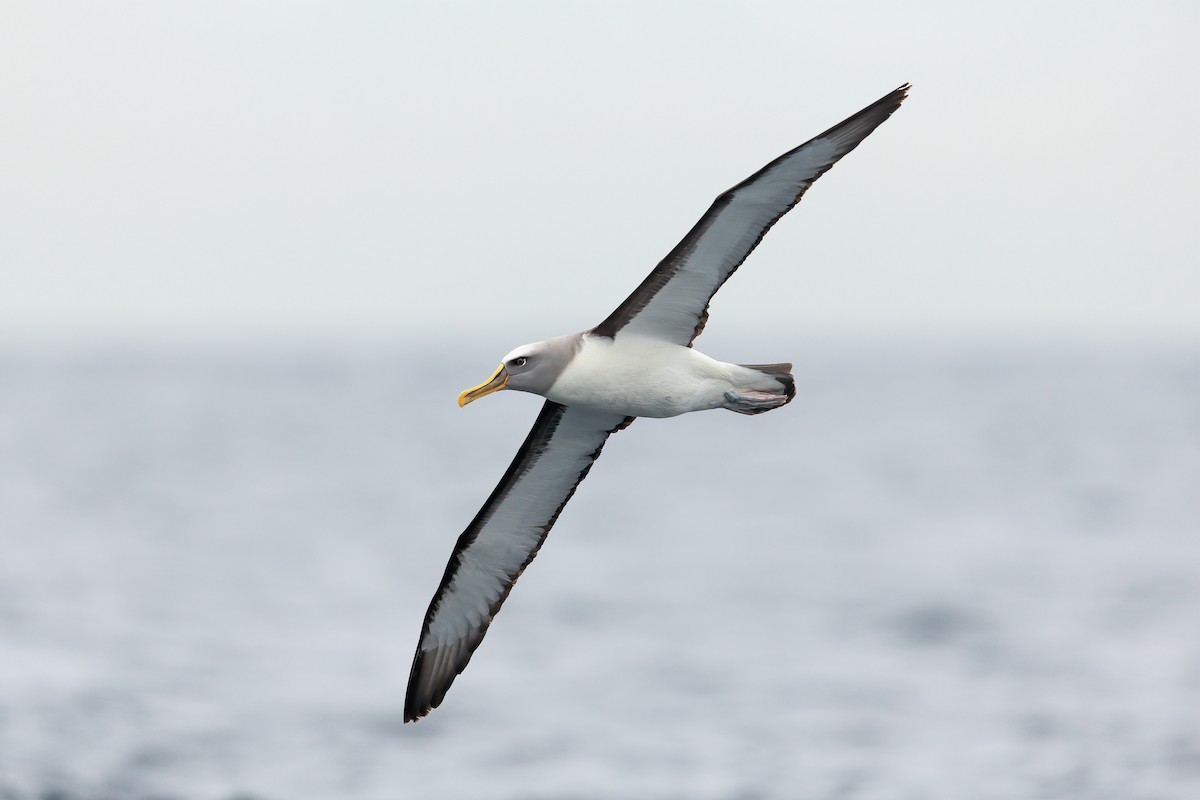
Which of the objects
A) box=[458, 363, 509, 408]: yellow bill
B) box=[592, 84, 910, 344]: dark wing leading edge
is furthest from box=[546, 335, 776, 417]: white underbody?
box=[458, 363, 509, 408]: yellow bill

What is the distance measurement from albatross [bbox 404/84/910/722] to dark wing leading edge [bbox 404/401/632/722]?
0.02 m

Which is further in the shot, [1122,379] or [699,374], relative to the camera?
[1122,379]

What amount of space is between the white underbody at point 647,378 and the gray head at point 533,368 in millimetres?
87

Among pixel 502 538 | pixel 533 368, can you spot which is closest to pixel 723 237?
pixel 533 368

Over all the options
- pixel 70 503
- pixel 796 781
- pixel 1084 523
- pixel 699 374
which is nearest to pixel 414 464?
pixel 70 503

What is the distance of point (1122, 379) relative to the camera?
13638 cm

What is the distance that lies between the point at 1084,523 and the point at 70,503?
36.1 m

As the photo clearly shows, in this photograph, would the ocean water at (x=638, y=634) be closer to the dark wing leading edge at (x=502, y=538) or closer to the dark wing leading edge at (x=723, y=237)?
the dark wing leading edge at (x=502, y=538)

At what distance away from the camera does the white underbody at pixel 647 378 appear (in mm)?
11453

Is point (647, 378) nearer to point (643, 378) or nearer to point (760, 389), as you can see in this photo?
point (643, 378)

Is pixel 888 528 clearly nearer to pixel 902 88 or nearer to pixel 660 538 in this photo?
pixel 660 538

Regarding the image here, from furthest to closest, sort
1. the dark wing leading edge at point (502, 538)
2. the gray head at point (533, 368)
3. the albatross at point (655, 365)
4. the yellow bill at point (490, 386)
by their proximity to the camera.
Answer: the dark wing leading edge at point (502, 538), the gray head at point (533, 368), the yellow bill at point (490, 386), the albatross at point (655, 365)

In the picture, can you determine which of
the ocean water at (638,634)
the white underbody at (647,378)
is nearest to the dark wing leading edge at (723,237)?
the white underbody at (647,378)

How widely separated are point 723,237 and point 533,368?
1.85 meters
